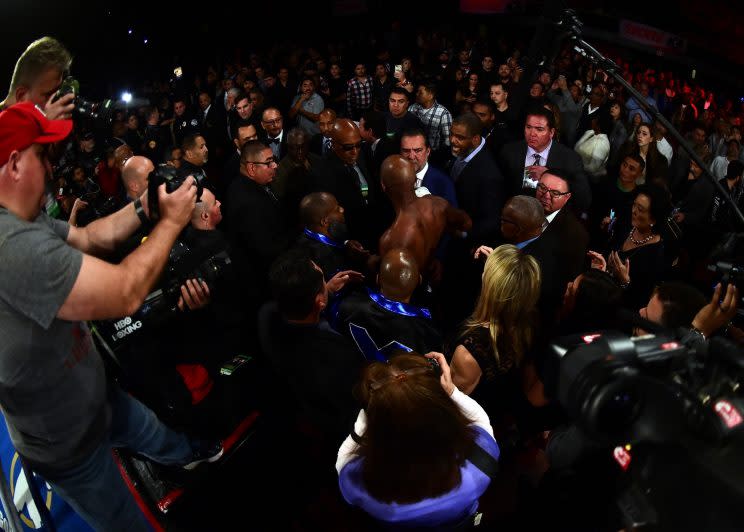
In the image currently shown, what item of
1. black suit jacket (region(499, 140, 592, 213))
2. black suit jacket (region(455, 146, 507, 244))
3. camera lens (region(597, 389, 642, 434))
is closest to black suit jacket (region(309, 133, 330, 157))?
black suit jacket (region(455, 146, 507, 244))

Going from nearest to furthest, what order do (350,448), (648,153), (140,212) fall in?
(350,448), (140,212), (648,153)

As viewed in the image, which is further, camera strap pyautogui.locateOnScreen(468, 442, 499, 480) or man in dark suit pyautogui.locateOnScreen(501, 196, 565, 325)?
man in dark suit pyautogui.locateOnScreen(501, 196, 565, 325)

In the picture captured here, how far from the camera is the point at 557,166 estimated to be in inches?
164

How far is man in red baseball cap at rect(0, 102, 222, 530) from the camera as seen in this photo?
138 cm

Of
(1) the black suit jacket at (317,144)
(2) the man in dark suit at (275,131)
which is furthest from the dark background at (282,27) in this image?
(1) the black suit jacket at (317,144)

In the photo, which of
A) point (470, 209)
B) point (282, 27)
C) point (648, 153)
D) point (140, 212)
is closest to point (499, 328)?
point (140, 212)

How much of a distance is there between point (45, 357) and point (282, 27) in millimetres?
15250

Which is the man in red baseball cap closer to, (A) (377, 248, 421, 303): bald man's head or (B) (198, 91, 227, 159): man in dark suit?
(A) (377, 248, 421, 303): bald man's head

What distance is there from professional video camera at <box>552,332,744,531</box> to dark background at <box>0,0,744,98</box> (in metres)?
10.1

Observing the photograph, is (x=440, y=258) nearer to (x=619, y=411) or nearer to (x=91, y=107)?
(x=91, y=107)

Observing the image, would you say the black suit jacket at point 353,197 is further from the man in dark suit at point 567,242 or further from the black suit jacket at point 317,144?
the man in dark suit at point 567,242

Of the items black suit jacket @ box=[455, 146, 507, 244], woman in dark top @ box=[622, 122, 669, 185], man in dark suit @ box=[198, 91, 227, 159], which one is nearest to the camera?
black suit jacket @ box=[455, 146, 507, 244]

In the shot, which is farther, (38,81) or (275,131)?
(275,131)

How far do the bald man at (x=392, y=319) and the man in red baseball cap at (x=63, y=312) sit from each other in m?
1.10
